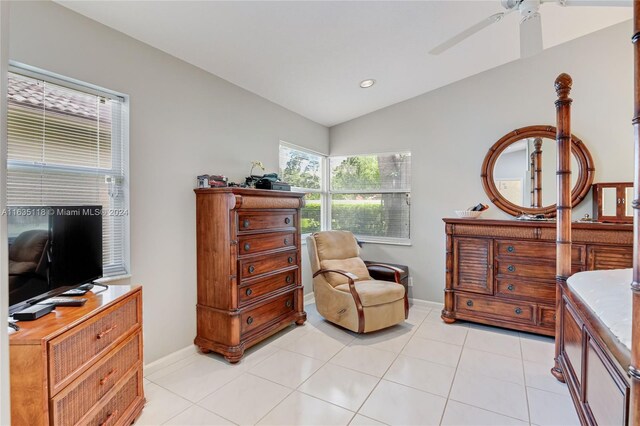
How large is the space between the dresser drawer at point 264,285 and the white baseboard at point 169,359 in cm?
63

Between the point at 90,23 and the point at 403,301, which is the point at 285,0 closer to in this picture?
the point at 90,23

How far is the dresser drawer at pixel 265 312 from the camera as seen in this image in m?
2.68

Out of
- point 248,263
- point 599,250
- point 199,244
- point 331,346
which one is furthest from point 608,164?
point 199,244

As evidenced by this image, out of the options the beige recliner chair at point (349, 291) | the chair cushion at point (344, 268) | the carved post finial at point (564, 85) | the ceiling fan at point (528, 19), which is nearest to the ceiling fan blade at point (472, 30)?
the ceiling fan at point (528, 19)

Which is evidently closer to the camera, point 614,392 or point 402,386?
point 614,392

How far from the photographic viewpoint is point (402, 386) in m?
2.24

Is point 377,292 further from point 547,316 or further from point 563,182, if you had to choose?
point 563,182

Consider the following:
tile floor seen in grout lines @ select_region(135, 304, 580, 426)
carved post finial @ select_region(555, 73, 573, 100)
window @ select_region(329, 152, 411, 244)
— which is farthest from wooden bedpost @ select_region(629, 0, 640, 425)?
window @ select_region(329, 152, 411, 244)

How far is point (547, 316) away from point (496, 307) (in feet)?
1.40

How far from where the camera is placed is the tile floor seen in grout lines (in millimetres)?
1919

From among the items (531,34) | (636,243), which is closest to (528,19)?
(531,34)

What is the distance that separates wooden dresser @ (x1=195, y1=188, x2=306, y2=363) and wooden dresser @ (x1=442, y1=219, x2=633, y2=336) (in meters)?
1.88

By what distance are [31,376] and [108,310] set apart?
419 mm

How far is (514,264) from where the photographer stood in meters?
3.12
